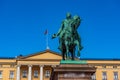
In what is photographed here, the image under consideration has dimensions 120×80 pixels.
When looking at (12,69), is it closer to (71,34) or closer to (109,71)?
(109,71)

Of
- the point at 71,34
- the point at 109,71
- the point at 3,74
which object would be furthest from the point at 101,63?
the point at 71,34

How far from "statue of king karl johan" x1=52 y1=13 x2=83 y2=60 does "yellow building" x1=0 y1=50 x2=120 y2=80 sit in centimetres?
5473

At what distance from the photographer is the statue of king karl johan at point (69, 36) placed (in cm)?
2061

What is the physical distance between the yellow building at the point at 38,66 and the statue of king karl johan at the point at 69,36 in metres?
54.7

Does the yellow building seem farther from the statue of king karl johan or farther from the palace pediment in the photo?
the statue of king karl johan

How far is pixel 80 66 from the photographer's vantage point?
19.3 m

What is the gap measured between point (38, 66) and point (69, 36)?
5670 centimetres

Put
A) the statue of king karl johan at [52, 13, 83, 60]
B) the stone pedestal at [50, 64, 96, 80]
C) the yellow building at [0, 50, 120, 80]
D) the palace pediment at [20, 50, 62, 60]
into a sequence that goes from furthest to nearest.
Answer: the palace pediment at [20, 50, 62, 60] < the yellow building at [0, 50, 120, 80] < the statue of king karl johan at [52, 13, 83, 60] < the stone pedestal at [50, 64, 96, 80]

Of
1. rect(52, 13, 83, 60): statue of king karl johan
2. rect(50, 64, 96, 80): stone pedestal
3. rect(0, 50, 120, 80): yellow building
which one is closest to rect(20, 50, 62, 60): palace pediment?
rect(0, 50, 120, 80): yellow building

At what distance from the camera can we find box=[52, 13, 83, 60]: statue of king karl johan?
20609mm

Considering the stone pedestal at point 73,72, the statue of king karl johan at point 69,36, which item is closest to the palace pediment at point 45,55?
the statue of king karl johan at point 69,36

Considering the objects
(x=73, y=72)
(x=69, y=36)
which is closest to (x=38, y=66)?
(x=69, y=36)

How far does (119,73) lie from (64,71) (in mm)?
61696

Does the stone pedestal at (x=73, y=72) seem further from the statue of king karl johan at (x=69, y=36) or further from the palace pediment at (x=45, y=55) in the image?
the palace pediment at (x=45, y=55)
